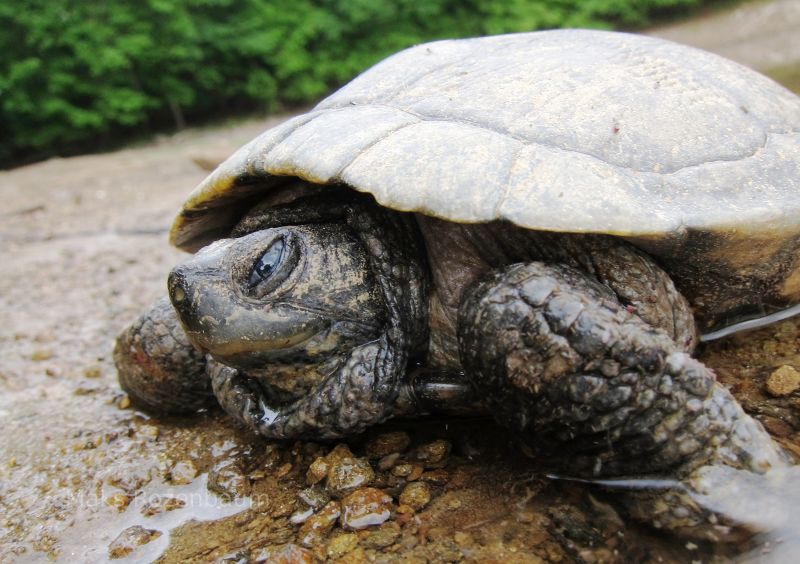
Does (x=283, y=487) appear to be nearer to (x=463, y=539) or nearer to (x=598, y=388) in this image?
(x=463, y=539)

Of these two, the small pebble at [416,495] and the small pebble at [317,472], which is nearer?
the small pebble at [416,495]

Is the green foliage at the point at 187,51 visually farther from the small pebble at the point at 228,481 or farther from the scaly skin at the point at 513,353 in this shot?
the small pebble at the point at 228,481

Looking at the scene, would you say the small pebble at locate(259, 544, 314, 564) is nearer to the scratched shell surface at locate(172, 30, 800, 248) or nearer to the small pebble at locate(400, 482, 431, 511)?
the small pebble at locate(400, 482, 431, 511)

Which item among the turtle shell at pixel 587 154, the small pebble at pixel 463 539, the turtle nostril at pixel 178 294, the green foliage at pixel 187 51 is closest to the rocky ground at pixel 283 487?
the small pebble at pixel 463 539

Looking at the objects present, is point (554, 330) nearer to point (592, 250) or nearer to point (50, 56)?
point (592, 250)

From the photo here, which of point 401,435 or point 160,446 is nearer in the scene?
point 401,435

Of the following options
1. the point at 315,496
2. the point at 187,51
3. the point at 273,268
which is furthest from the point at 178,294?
the point at 187,51

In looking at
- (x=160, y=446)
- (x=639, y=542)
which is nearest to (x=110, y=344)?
(x=160, y=446)
